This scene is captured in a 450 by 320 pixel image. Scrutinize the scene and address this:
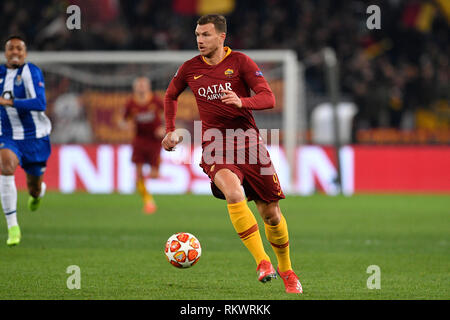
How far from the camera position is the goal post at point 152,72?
17.9 metres

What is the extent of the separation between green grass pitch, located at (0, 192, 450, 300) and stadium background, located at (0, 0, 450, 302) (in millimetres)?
23

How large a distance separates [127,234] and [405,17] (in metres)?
15.5

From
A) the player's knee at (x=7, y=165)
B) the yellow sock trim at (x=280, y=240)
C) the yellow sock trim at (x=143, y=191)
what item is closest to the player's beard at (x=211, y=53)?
the yellow sock trim at (x=280, y=240)

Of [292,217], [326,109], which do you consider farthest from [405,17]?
[292,217]

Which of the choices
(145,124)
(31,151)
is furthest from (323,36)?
(31,151)

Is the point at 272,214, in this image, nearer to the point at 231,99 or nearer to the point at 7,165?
the point at 231,99

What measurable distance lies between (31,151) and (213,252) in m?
2.33

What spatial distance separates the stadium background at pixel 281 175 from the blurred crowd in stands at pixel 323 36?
0.15ft

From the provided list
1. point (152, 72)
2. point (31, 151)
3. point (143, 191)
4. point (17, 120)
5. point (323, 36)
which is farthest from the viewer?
point (323, 36)

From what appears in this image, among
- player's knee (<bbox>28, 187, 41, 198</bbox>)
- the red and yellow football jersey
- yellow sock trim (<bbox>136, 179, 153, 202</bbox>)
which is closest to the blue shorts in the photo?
player's knee (<bbox>28, 187, 41, 198</bbox>)

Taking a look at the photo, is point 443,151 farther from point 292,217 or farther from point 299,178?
point 292,217

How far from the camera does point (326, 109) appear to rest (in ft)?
63.1

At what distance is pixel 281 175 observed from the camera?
17.5 meters

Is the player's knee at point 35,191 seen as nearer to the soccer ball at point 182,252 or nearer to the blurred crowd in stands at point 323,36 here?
the soccer ball at point 182,252
